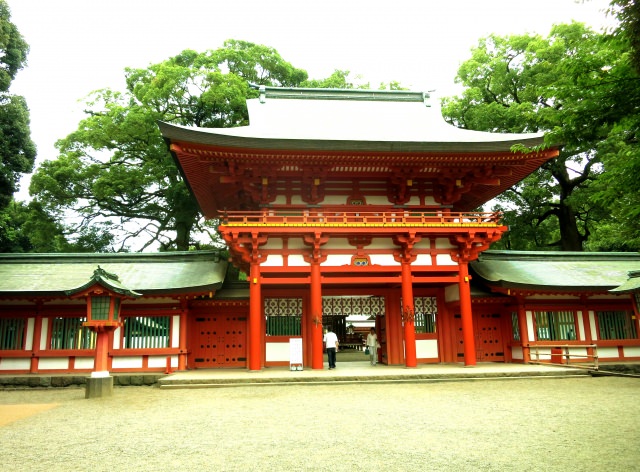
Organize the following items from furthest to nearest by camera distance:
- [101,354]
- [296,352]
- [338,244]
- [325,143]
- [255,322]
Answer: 1. [338,244]
2. [255,322]
3. [325,143]
4. [296,352]
5. [101,354]

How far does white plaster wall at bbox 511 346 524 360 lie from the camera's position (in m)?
17.2

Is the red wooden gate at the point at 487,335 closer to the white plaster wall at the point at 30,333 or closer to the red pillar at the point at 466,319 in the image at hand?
the red pillar at the point at 466,319

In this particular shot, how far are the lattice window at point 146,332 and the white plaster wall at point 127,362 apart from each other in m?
0.37

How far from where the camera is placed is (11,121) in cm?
2244

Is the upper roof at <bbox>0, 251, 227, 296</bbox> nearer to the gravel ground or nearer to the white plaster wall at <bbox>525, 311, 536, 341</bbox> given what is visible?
the gravel ground

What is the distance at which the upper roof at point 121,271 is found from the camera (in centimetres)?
1586

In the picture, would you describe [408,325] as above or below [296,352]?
above

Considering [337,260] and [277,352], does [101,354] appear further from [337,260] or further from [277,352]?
[337,260]

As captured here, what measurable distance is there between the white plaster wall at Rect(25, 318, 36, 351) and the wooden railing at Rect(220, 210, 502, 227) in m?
7.32

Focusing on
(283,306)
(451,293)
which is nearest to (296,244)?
(283,306)

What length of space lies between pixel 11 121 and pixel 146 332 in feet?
44.9

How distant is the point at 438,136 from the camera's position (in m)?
18.6

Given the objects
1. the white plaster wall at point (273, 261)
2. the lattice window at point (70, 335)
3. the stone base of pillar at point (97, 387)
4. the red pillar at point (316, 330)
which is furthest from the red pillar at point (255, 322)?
the lattice window at point (70, 335)

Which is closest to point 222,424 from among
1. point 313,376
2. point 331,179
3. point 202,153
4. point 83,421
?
point 83,421
